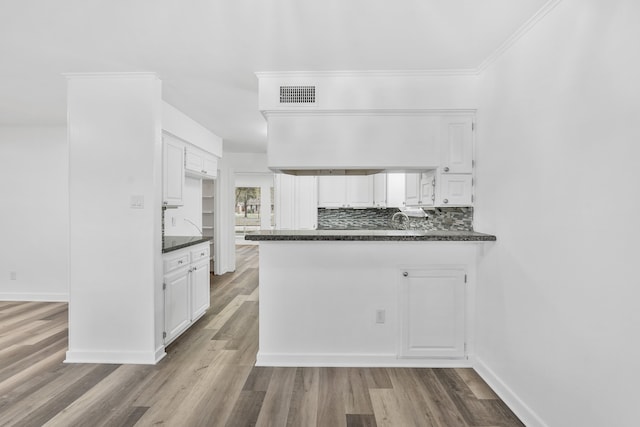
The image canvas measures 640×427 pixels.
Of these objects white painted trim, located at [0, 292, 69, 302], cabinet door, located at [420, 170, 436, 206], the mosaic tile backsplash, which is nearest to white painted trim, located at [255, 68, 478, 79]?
cabinet door, located at [420, 170, 436, 206]

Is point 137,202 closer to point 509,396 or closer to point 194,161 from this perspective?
point 194,161

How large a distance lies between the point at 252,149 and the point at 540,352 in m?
5.55

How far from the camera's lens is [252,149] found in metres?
6.53

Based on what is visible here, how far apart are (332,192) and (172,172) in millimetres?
2396

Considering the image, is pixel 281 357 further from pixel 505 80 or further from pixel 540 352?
pixel 505 80

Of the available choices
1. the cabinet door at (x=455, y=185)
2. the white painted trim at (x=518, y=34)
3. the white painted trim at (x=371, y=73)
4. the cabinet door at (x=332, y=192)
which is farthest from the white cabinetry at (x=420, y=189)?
the cabinet door at (x=332, y=192)

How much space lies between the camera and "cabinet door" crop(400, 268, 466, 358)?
9.57 feet

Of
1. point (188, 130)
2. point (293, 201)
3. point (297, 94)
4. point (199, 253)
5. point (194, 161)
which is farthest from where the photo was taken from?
point (293, 201)

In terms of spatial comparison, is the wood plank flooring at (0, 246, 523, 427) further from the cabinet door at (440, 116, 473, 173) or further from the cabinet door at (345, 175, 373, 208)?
the cabinet door at (345, 175, 373, 208)

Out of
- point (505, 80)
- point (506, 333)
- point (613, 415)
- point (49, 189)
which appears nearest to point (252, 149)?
point (49, 189)

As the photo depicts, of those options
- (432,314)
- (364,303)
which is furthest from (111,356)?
(432,314)

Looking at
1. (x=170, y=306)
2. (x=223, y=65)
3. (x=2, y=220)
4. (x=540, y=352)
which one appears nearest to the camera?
(x=540, y=352)

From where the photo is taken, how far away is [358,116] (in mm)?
3061

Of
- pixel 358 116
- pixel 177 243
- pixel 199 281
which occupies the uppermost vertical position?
pixel 358 116
